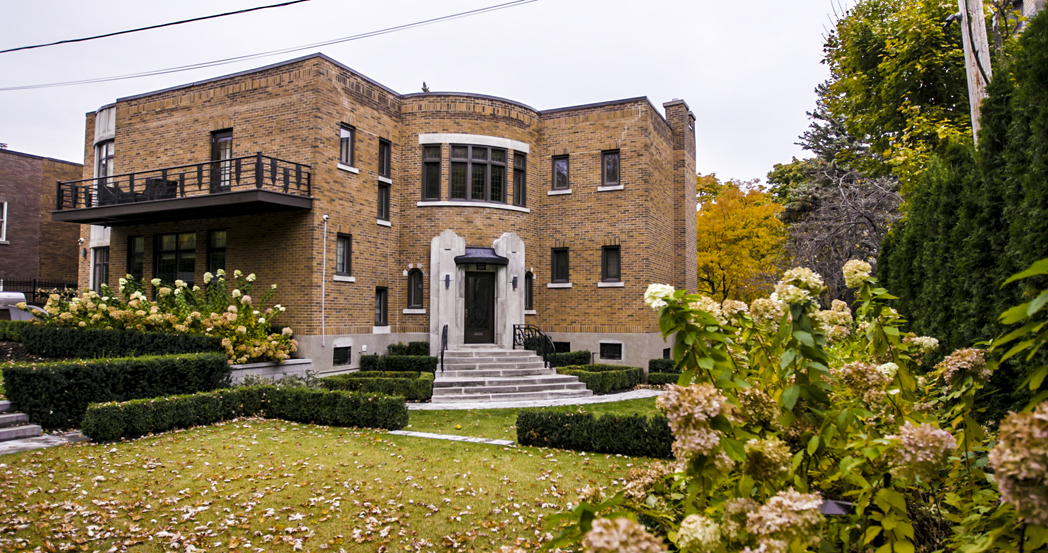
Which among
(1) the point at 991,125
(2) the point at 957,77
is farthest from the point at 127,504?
(2) the point at 957,77

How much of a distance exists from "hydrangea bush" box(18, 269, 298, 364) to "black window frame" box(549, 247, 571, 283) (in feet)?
29.0

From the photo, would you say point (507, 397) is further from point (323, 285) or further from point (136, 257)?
point (136, 257)

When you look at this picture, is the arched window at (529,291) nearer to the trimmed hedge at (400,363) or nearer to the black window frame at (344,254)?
the trimmed hedge at (400,363)

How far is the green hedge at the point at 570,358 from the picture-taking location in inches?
742

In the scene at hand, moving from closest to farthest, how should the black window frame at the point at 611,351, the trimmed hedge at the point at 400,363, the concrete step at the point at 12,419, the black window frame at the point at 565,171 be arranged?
the concrete step at the point at 12,419 → the trimmed hedge at the point at 400,363 → the black window frame at the point at 611,351 → the black window frame at the point at 565,171

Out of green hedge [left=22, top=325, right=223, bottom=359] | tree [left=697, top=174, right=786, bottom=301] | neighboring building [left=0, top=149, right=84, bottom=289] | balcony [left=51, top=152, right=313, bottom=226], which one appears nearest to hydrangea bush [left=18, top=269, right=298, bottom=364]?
green hedge [left=22, top=325, right=223, bottom=359]

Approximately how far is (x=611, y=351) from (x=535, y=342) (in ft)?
9.67

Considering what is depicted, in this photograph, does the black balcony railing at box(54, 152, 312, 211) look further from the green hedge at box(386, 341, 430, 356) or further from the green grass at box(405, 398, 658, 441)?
the green grass at box(405, 398, 658, 441)

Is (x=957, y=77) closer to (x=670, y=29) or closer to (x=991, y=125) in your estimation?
(x=670, y=29)

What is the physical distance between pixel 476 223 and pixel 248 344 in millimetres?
7748

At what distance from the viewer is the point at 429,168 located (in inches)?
789

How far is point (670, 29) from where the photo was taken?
11.3 m

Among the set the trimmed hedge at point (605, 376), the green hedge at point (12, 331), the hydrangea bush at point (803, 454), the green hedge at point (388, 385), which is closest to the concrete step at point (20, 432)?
the green hedge at point (388, 385)

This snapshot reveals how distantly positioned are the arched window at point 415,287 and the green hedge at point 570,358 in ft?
15.5
